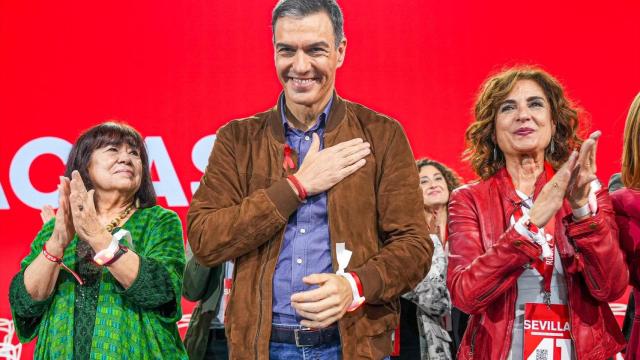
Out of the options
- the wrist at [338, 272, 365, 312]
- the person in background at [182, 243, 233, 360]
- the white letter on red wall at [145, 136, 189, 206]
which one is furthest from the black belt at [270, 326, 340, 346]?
the white letter on red wall at [145, 136, 189, 206]

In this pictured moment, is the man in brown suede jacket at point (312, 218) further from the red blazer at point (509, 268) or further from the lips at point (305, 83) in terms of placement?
the red blazer at point (509, 268)

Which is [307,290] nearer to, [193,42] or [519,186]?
[519,186]

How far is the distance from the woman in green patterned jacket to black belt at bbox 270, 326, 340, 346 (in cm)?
74

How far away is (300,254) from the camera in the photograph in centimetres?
198

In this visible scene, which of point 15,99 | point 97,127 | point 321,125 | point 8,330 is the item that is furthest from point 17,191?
point 321,125

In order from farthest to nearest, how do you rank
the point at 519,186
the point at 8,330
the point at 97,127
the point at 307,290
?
the point at 8,330 → the point at 97,127 → the point at 519,186 → the point at 307,290

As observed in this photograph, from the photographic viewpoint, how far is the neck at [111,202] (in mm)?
2828

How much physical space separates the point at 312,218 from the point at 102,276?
3.43 ft

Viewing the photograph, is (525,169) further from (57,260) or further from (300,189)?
(57,260)

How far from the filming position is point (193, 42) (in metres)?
4.69

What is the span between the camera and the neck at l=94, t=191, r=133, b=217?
283cm

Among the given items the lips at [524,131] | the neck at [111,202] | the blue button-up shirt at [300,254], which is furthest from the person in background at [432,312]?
the blue button-up shirt at [300,254]

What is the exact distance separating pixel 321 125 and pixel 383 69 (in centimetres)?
259

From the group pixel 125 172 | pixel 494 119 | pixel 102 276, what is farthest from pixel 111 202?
pixel 494 119
